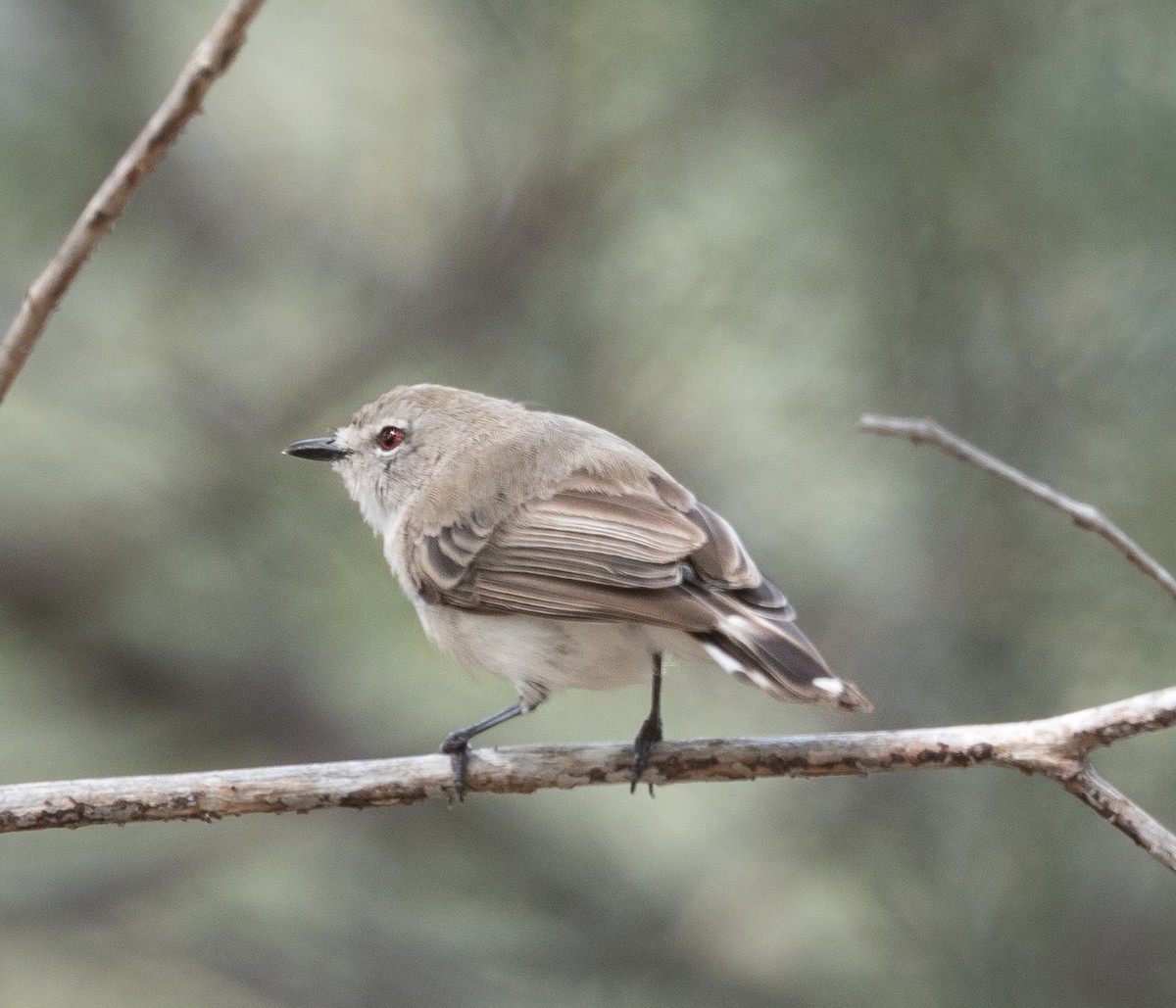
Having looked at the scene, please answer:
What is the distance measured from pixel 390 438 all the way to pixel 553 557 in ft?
2.78

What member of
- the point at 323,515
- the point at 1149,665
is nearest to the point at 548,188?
the point at 323,515

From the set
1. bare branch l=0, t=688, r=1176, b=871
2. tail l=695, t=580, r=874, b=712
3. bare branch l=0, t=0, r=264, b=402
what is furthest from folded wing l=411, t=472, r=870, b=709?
bare branch l=0, t=0, r=264, b=402

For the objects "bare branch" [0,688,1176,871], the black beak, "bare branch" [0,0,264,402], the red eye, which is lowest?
"bare branch" [0,688,1176,871]

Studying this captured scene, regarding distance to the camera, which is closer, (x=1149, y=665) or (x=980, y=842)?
(x=1149, y=665)

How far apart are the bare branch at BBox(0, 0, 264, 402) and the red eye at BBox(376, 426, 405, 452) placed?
1.94m

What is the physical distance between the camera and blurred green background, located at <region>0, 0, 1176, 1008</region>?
3469 millimetres

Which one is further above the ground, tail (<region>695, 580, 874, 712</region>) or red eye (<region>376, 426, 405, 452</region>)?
red eye (<region>376, 426, 405, 452</region>)

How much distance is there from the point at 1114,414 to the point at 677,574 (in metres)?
1.46

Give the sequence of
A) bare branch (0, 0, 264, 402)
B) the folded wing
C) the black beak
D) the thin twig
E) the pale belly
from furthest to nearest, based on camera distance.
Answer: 1. the black beak
2. the pale belly
3. the folded wing
4. the thin twig
5. bare branch (0, 0, 264, 402)

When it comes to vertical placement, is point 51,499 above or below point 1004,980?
above

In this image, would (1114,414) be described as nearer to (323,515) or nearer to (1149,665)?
(1149,665)

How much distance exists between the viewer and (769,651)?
233 centimetres

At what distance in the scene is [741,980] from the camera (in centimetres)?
372

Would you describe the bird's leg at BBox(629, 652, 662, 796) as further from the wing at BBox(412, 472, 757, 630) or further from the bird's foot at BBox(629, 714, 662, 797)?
the wing at BBox(412, 472, 757, 630)
